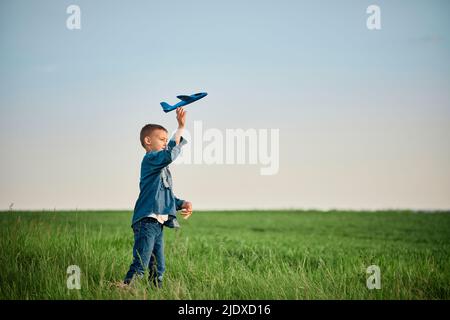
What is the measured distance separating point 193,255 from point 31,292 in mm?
3116

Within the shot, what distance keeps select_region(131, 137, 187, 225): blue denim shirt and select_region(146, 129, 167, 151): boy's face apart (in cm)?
11

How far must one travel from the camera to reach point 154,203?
538 centimetres

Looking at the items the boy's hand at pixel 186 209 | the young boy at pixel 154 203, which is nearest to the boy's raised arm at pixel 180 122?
the young boy at pixel 154 203

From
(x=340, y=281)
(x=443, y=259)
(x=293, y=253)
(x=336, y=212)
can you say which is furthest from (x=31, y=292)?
(x=336, y=212)

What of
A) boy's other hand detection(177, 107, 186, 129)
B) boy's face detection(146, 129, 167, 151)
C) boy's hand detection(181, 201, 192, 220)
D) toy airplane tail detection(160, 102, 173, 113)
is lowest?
boy's hand detection(181, 201, 192, 220)

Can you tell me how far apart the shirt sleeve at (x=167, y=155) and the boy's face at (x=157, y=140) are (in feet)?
0.62

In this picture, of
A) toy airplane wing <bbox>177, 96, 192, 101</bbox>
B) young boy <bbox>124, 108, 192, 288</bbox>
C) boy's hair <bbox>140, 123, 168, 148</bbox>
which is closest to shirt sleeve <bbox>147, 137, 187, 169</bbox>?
young boy <bbox>124, 108, 192, 288</bbox>

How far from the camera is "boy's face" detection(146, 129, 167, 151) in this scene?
555 centimetres

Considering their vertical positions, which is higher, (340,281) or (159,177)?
(159,177)

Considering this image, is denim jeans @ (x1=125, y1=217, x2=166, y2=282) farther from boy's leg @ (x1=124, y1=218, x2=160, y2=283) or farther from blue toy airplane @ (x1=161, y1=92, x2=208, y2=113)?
blue toy airplane @ (x1=161, y1=92, x2=208, y2=113)

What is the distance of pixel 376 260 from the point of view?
26.1ft

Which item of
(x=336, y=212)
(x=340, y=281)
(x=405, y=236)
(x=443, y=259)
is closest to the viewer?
(x=340, y=281)

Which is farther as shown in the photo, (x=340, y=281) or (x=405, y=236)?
(x=405, y=236)
